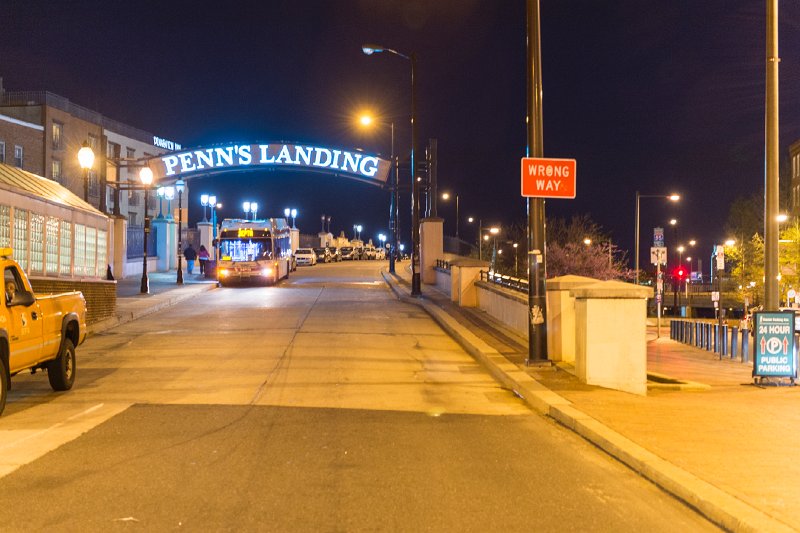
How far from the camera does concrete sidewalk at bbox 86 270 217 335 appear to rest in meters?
22.4

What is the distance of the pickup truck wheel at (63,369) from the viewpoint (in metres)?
11.9

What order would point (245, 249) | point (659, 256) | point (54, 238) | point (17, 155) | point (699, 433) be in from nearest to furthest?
1. point (699, 433)
2. point (54, 238)
3. point (659, 256)
4. point (245, 249)
5. point (17, 155)

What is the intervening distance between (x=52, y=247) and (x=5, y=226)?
2526 millimetres

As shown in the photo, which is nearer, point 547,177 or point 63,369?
point 63,369

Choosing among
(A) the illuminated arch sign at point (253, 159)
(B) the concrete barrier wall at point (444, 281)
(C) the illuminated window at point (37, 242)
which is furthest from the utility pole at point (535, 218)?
(A) the illuminated arch sign at point (253, 159)

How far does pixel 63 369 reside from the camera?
12.0m

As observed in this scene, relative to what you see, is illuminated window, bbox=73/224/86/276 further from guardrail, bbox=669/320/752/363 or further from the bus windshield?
the bus windshield

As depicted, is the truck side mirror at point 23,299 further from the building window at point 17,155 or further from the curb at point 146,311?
the building window at point 17,155

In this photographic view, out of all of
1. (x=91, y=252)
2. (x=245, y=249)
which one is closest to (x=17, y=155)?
(x=245, y=249)

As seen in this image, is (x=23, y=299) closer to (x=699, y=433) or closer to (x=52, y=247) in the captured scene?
(x=699, y=433)

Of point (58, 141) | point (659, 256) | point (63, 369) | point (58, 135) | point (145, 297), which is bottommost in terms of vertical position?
point (63, 369)

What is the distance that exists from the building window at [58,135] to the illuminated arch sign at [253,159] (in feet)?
75.3

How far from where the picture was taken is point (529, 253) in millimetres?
13945

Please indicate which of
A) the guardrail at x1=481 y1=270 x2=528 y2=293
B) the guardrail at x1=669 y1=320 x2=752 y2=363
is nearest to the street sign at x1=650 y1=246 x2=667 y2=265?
the guardrail at x1=669 y1=320 x2=752 y2=363
